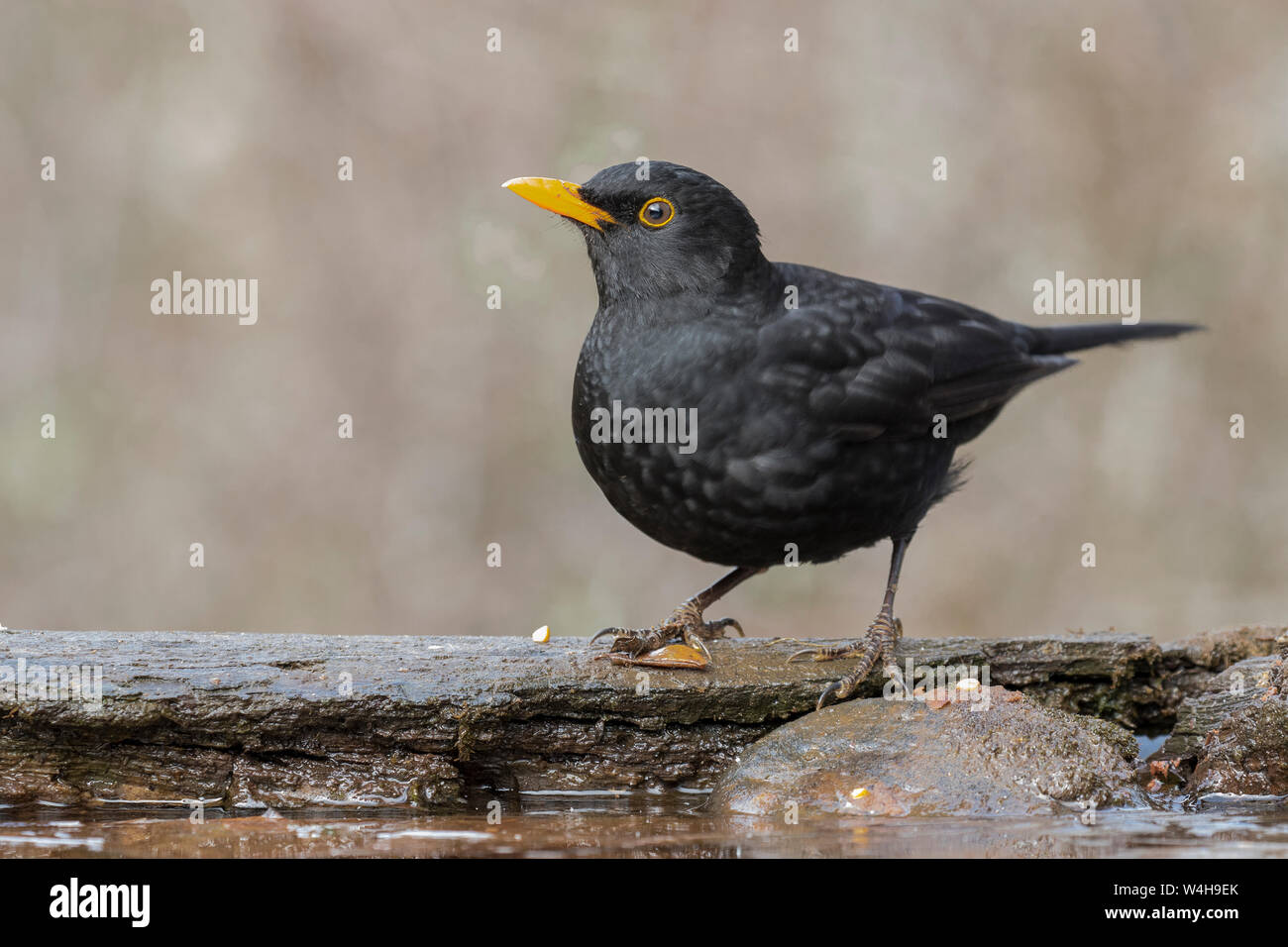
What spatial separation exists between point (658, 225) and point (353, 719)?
179 centimetres

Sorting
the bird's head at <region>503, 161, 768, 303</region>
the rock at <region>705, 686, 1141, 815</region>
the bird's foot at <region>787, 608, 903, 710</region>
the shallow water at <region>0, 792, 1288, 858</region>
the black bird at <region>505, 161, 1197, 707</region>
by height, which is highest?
the bird's head at <region>503, 161, 768, 303</region>

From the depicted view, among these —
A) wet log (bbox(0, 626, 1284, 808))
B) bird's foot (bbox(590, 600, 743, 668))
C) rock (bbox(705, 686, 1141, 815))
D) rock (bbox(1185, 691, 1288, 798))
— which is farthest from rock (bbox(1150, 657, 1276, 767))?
bird's foot (bbox(590, 600, 743, 668))

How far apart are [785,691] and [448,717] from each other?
0.95 meters

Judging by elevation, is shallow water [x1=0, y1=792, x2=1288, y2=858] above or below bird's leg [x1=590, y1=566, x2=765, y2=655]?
below

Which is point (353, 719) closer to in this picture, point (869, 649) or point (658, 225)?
point (869, 649)

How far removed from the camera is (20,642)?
147 inches

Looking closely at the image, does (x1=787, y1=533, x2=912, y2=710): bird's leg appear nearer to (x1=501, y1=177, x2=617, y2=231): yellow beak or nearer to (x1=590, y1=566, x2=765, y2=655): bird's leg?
(x1=590, y1=566, x2=765, y2=655): bird's leg

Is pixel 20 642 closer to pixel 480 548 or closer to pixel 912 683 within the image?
pixel 912 683

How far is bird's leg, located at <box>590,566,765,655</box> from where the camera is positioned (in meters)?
4.04

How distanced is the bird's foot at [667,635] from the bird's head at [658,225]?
3.48 feet

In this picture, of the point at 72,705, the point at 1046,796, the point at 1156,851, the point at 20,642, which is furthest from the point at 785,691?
the point at 20,642

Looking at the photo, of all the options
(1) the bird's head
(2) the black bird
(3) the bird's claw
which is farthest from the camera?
(1) the bird's head

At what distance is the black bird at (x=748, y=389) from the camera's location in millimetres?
3881

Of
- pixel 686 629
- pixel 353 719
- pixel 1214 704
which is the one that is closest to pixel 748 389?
pixel 686 629
